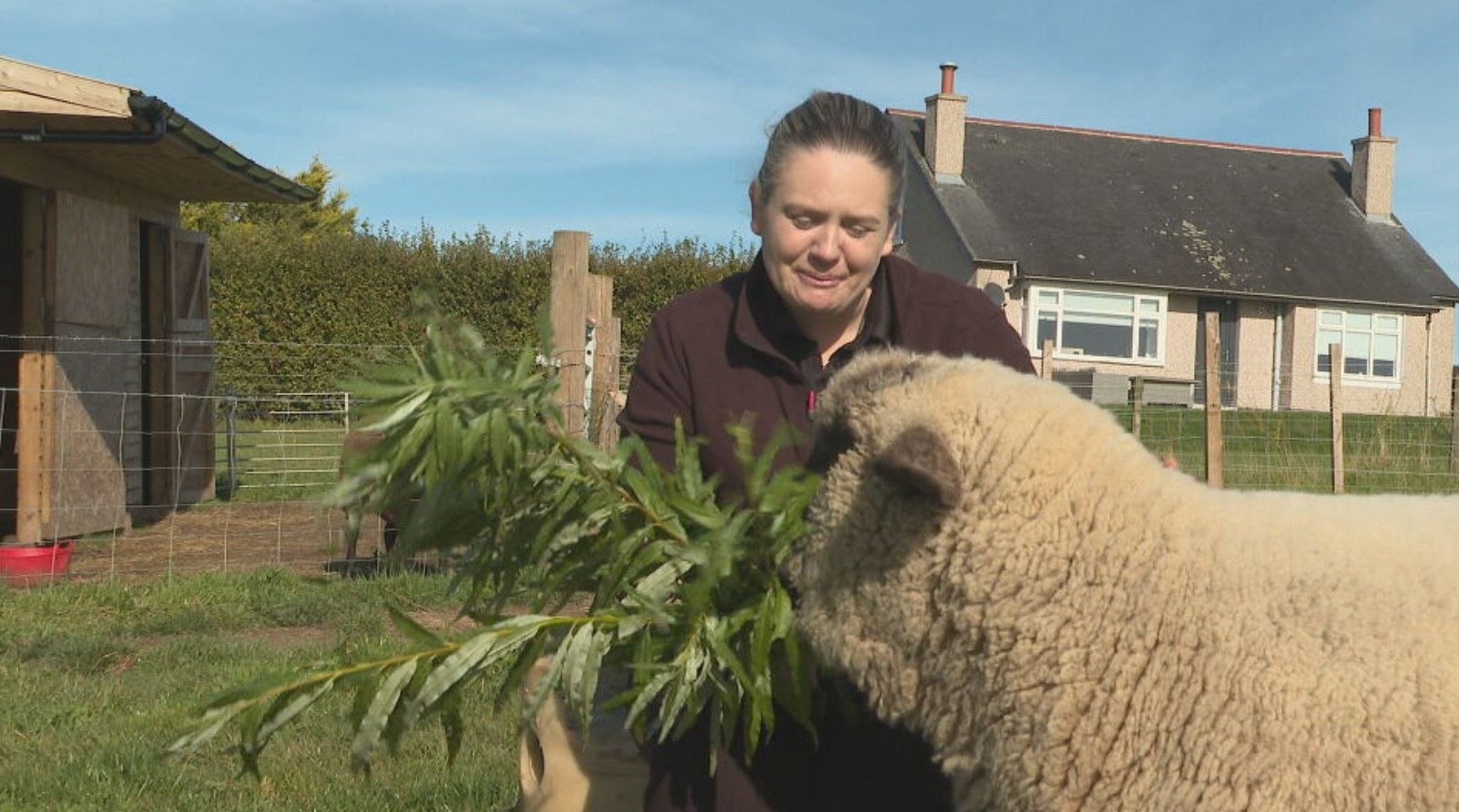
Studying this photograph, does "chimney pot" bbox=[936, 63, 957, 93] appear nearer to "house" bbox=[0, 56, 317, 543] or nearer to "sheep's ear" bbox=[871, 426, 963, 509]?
"house" bbox=[0, 56, 317, 543]

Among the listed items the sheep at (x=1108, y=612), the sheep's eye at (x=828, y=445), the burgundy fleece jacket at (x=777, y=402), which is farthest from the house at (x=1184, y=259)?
the sheep at (x=1108, y=612)

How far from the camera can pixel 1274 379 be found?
3353 centimetres

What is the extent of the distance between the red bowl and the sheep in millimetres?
8605

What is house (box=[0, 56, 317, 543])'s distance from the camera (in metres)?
10.9

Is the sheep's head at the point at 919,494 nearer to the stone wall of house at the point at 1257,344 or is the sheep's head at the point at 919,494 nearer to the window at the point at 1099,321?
the window at the point at 1099,321

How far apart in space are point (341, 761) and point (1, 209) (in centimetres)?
1020

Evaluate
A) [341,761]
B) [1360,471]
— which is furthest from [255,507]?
[1360,471]

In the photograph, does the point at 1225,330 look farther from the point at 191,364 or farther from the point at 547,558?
the point at 547,558

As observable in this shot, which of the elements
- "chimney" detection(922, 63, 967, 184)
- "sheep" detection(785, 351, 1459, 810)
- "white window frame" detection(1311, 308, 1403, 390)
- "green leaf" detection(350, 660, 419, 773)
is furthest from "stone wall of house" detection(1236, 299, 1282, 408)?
"green leaf" detection(350, 660, 419, 773)

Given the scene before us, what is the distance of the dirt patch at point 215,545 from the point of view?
34.1 feet

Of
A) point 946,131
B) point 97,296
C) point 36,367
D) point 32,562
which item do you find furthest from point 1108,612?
point 946,131

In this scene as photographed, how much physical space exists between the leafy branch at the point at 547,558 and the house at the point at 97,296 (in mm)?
8788

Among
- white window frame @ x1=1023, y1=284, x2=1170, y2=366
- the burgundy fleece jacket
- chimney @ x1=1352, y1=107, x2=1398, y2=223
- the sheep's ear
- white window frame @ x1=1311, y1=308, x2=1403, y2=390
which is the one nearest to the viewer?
the sheep's ear

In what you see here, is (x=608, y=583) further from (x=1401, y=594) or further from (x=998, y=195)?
(x=998, y=195)
